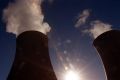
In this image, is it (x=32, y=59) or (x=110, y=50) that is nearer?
(x=32, y=59)

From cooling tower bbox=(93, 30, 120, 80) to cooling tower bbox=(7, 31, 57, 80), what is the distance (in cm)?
256

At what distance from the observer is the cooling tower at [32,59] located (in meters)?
10.3

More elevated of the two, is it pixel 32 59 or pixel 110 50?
pixel 110 50

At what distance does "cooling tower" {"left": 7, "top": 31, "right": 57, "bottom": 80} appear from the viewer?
10320 millimetres

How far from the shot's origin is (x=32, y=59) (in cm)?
1095

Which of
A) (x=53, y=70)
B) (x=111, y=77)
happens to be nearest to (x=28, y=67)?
(x=53, y=70)

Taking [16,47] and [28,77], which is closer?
[28,77]

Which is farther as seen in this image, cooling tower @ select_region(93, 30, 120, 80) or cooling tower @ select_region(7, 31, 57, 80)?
cooling tower @ select_region(93, 30, 120, 80)

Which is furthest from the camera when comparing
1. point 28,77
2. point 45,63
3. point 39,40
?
point 39,40

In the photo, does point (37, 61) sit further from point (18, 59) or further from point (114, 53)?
point (114, 53)

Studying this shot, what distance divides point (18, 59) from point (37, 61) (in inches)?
35.5

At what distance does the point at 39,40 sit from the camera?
11805 millimetres

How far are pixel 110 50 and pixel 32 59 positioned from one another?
12.0 ft

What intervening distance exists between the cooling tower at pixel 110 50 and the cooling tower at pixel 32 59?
256 cm
